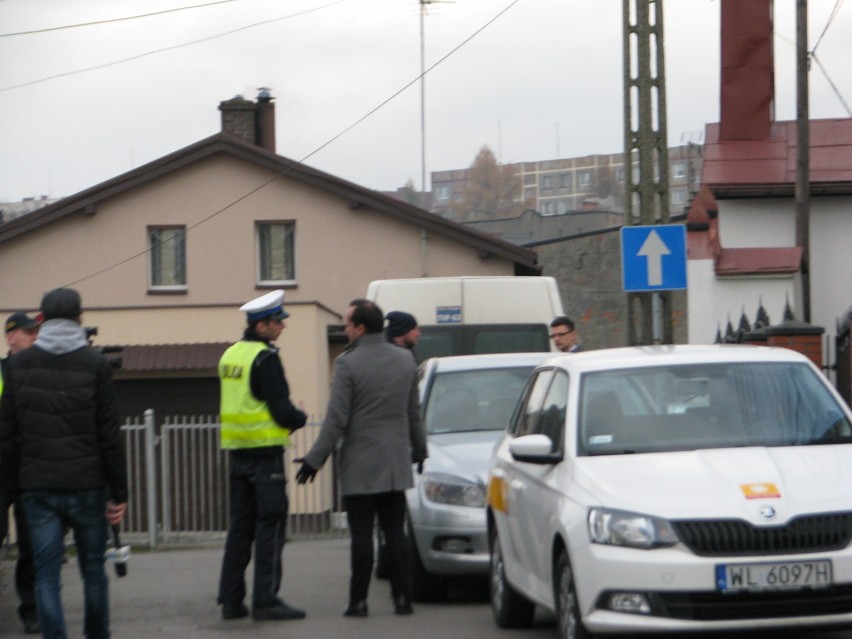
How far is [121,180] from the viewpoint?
99.3 ft

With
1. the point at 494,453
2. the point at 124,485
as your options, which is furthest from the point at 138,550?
the point at 124,485

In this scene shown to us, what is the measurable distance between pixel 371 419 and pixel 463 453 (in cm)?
138

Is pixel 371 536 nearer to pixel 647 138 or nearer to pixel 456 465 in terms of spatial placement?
pixel 456 465

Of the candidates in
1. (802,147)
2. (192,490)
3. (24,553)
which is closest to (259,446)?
(24,553)

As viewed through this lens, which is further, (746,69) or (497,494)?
(746,69)

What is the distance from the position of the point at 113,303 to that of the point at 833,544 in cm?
2544

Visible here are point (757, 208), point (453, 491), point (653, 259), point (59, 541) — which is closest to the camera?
point (59, 541)

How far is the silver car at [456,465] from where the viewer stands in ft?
31.8

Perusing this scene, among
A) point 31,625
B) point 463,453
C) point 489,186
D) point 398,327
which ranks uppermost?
point 489,186

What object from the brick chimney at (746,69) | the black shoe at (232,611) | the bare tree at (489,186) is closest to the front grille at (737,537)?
the black shoe at (232,611)

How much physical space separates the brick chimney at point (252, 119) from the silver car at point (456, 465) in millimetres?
23289

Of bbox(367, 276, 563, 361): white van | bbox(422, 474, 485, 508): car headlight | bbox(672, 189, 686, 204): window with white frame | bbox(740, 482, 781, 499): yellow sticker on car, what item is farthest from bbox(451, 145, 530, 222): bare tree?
bbox(740, 482, 781, 499): yellow sticker on car

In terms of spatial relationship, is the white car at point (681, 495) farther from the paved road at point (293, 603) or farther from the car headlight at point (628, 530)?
the paved road at point (293, 603)

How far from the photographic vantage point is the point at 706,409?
7.45 metres
